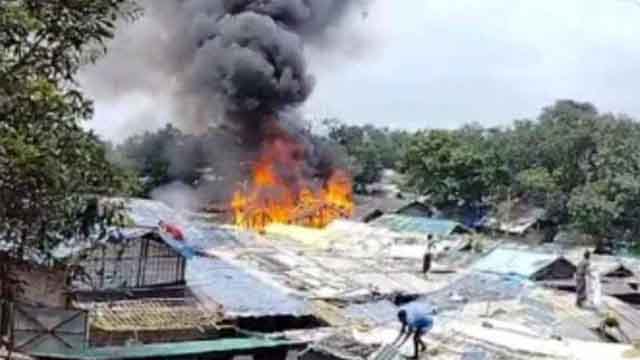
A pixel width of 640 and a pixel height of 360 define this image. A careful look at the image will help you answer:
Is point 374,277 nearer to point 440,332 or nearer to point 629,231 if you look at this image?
point 440,332

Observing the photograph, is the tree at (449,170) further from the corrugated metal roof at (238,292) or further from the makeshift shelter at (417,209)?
the corrugated metal roof at (238,292)

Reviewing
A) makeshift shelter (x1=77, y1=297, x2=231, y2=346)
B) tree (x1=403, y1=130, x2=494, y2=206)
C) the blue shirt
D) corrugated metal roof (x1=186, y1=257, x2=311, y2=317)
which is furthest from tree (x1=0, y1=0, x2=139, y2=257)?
tree (x1=403, y1=130, x2=494, y2=206)

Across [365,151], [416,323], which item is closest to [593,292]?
[416,323]

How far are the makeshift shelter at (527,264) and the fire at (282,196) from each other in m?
8.15

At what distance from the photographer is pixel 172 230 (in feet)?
63.5

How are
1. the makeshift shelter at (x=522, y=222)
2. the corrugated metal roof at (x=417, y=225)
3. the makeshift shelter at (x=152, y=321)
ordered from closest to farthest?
the makeshift shelter at (x=152, y=321)
the corrugated metal roof at (x=417, y=225)
the makeshift shelter at (x=522, y=222)

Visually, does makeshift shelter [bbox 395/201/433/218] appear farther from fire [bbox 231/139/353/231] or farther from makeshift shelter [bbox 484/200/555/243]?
fire [bbox 231/139/353/231]

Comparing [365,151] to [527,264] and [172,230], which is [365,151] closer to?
[527,264]

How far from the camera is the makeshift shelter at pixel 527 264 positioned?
948 inches

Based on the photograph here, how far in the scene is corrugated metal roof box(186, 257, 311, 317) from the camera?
15.7m

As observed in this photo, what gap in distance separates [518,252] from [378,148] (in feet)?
143

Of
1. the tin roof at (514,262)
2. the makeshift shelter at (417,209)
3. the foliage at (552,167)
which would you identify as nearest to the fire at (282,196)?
the tin roof at (514,262)

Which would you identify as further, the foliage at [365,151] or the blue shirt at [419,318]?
the foliage at [365,151]

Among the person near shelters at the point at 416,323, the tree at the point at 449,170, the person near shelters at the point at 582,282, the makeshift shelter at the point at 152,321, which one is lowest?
the makeshift shelter at the point at 152,321
